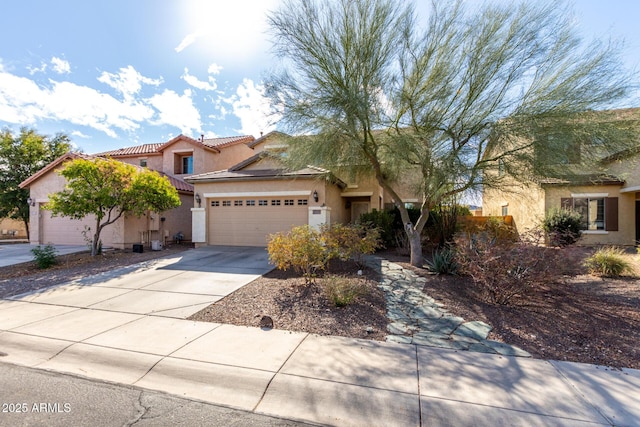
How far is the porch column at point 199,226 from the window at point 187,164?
7552 millimetres

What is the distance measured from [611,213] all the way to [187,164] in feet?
82.2

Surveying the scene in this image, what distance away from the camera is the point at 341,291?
602cm

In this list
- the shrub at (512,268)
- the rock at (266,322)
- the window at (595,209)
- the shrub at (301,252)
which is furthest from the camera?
the window at (595,209)

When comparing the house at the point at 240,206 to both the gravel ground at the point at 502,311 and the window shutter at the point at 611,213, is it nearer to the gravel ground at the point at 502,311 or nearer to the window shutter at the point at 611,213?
the gravel ground at the point at 502,311

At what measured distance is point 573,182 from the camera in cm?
822

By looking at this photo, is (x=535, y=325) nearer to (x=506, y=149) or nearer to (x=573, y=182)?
(x=506, y=149)

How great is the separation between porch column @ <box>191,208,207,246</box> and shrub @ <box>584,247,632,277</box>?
48.5 feet

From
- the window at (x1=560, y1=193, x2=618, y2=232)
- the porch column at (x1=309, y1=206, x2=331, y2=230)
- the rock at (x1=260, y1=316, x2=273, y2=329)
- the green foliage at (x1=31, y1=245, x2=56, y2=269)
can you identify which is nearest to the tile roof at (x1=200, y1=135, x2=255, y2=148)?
the porch column at (x1=309, y1=206, x2=331, y2=230)

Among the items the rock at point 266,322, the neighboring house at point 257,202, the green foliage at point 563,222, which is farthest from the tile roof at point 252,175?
the green foliage at point 563,222

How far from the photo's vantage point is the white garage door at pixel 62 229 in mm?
15180

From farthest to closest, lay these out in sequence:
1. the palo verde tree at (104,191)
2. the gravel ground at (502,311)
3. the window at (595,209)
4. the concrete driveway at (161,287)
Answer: the window at (595,209) → the palo verde tree at (104,191) → the concrete driveway at (161,287) → the gravel ground at (502,311)

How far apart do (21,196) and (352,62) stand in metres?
23.0

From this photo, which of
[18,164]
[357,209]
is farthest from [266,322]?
[18,164]

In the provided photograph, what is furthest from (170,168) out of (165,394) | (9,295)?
(165,394)
